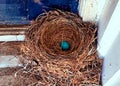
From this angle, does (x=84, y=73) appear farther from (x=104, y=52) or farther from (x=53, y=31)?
(x=53, y=31)

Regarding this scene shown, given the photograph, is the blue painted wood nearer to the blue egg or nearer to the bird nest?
the bird nest

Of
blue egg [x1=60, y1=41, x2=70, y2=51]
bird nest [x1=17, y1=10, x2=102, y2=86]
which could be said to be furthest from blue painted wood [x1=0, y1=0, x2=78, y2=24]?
blue egg [x1=60, y1=41, x2=70, y2=51]

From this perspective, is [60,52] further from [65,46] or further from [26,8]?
[26,8]

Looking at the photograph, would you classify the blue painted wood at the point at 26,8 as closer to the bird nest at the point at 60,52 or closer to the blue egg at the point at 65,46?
the bird nest at the point at 60,52

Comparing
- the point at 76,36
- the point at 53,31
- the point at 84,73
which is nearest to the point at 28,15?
the point at 53,31

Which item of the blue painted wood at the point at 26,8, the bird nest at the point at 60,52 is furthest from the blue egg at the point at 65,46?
the blue painted wood at the point at 26,8

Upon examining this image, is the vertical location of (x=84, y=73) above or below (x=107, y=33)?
below
